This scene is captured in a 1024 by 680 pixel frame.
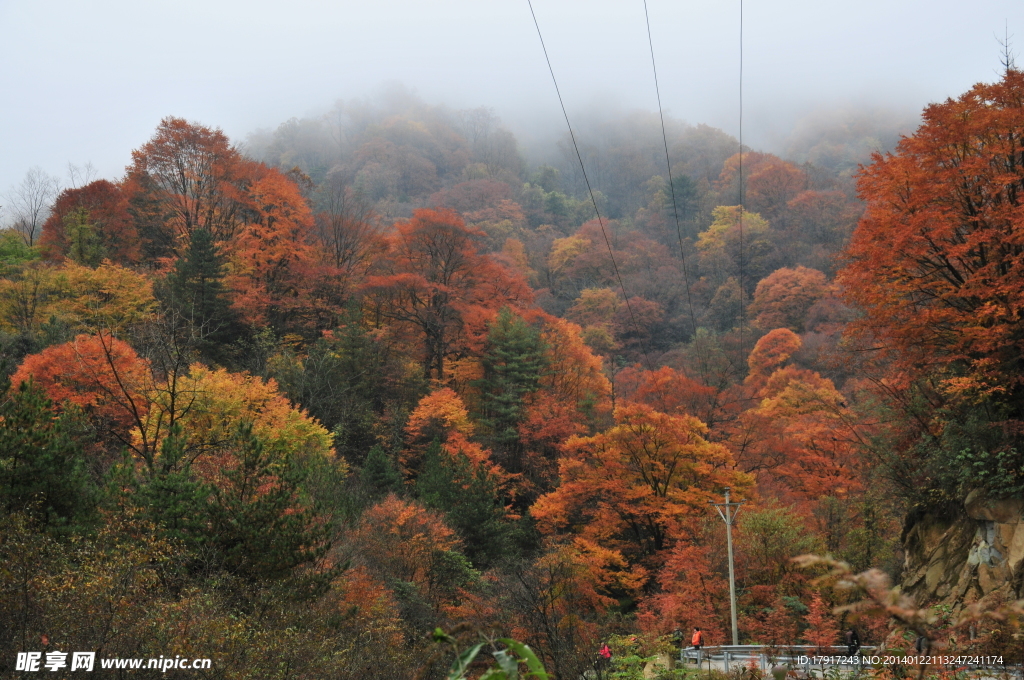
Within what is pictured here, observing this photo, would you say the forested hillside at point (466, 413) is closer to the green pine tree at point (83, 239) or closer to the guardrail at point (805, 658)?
the green pine tree at point (83, 239)

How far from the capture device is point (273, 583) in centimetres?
1426

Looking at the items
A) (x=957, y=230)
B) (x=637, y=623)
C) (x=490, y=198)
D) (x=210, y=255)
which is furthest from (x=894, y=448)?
(x=490, y=198)

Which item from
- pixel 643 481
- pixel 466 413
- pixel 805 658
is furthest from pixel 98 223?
pixel 805 658

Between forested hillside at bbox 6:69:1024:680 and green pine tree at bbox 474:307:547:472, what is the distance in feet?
0.58

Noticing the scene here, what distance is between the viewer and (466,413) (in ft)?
115

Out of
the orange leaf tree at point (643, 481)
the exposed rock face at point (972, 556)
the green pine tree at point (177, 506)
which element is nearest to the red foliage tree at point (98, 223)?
the orange leaf tree at point (643, 481)

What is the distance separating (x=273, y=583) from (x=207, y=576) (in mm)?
1432

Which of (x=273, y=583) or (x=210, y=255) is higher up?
(x=210, y=255)

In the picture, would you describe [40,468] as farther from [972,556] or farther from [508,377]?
[508,377]

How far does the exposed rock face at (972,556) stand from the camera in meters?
12.7

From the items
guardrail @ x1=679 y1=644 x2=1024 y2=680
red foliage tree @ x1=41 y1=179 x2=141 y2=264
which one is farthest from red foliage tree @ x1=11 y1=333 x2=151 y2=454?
guardrail @ x1=679 y1=644 x2=1024 y2=680

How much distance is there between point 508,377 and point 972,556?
80.7 ft

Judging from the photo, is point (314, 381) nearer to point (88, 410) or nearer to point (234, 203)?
point (88, 410)

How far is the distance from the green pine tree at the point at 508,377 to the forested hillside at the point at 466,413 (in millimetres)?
177
